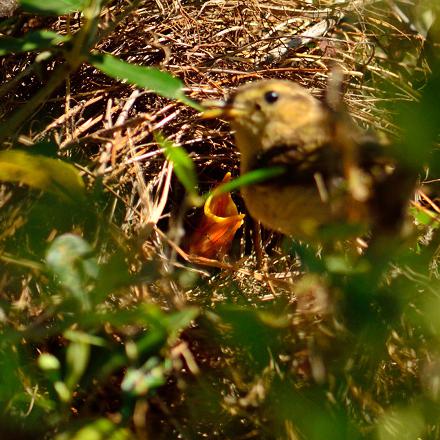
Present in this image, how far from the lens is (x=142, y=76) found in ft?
4.45

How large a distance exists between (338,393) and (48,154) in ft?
2.39

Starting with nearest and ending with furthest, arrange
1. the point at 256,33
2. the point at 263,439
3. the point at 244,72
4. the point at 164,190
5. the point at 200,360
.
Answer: the point at 263,439
the point at 200,360
the point at 164,190
the point at 244,72
the point at 256,33

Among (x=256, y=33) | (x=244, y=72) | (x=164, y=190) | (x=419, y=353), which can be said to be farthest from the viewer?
(x=256, y=33)

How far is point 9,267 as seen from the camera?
1.45 meters

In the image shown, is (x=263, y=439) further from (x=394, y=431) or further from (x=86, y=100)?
(x=86, y=100)

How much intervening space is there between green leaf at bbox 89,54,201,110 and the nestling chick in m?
0.25

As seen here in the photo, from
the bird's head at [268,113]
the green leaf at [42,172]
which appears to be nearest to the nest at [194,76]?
the bird's head at [268,113]

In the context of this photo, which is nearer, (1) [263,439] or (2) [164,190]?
(1) [263,439]

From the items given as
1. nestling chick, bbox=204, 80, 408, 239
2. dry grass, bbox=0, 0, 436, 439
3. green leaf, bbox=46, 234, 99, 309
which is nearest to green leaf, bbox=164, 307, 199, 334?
green leaf, bbox=46, 234, 99, 309

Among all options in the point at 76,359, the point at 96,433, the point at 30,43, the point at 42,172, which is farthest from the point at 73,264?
the point at 30,43

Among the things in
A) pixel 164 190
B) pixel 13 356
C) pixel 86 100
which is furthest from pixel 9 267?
pixel 86 100

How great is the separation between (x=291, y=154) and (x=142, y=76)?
0.38 meters

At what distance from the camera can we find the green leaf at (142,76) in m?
1.33

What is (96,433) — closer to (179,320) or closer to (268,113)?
(179,320)
